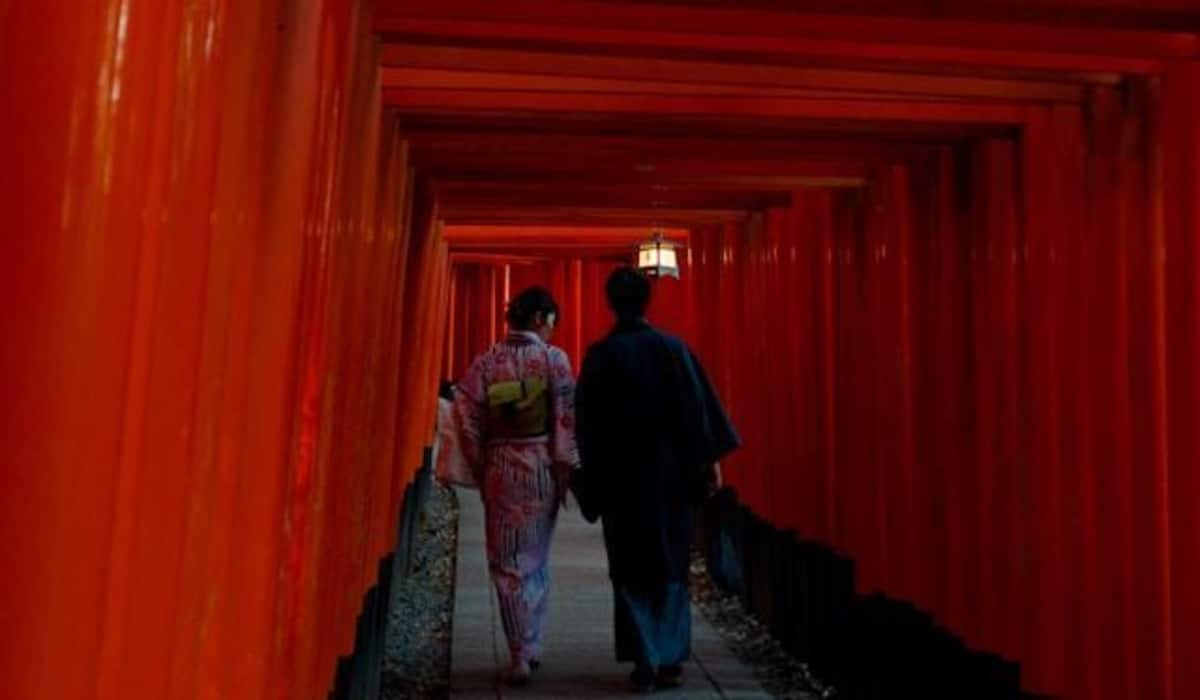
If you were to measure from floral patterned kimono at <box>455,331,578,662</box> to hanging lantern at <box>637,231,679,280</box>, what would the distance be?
286 centimetres

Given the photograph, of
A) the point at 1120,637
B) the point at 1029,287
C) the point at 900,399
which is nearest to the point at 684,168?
the point at 900,399

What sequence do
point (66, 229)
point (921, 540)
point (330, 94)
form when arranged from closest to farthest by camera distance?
point (66, 229), point (330, 94), point (921, 540)

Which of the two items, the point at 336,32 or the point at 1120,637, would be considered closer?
the point at 336,32

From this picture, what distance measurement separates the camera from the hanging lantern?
7730 mm

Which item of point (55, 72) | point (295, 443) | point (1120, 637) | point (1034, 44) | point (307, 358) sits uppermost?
point (1034, 44)

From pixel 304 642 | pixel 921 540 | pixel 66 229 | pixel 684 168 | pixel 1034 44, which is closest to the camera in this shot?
pixel 66 229

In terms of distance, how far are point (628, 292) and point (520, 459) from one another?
0.95 m

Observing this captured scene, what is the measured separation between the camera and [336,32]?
1764mm

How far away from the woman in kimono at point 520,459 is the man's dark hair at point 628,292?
1.34ft

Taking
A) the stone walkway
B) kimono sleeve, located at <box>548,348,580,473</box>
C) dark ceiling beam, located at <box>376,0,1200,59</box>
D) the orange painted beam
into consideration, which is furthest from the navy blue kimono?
dark ceiling beam, located at <box>376,0,1200,59</box>

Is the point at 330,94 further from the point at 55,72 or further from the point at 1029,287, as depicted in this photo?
the point at 1029,287

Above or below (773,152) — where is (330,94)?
below

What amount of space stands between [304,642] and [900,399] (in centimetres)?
276

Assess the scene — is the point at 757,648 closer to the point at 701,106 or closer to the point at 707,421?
the point at 707,421
